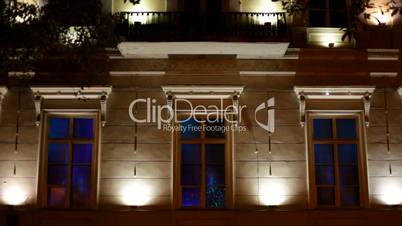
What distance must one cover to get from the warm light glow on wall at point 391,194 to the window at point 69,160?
5832mm

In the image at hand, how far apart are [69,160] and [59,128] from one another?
712mm

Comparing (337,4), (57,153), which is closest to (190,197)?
(57,153)

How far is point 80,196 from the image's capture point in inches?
459

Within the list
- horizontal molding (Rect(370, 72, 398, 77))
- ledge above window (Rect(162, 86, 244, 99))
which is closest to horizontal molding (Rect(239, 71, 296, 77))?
A: ledge above window (Rect(162, 86, 244, 99))

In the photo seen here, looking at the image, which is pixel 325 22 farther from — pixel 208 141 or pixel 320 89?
pixel 208 141

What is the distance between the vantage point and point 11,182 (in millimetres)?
11445

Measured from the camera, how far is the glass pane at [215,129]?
39.2 ft

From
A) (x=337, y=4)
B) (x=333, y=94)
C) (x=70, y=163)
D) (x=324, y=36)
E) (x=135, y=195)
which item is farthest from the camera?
(x=337, y=4)

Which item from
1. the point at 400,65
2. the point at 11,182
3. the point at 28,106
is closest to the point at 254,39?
the point at 400,65

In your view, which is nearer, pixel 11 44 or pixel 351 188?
pixel 11 44

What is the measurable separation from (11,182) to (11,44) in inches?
132

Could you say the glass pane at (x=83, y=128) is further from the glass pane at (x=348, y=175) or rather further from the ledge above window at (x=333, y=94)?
the glass pane at (x=348, y=175)

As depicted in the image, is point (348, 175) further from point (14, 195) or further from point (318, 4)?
point (14, 195)

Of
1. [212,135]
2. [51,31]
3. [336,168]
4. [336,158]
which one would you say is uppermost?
[51,31]
